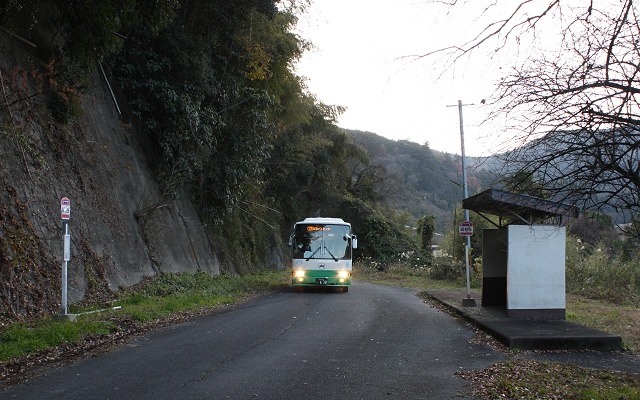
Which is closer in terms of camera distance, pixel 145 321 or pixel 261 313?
pixel 145 321

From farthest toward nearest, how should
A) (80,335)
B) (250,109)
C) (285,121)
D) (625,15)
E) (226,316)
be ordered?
(285,121)
(250,109)
(226,316)
(80,335)
(625,15)

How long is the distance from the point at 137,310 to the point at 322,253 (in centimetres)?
1220

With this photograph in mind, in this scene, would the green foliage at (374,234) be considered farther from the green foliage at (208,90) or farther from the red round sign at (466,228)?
the red round sign at (466,228)

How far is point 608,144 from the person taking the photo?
6.21 m

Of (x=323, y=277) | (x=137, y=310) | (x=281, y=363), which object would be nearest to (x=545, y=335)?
(x=281, y=363)

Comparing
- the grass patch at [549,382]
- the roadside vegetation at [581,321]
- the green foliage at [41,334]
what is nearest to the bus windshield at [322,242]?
the roadside vegetation at [581,321]

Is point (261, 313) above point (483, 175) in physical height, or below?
below

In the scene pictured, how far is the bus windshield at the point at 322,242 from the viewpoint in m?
24.8

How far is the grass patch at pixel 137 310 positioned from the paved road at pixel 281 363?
2.92 ft

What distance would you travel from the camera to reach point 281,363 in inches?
345

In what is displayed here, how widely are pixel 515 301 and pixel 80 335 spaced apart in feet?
31.1

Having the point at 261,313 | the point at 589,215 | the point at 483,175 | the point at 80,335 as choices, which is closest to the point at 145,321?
the point at 80,335

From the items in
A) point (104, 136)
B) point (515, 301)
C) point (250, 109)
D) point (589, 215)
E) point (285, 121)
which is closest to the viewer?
point (589, 215)

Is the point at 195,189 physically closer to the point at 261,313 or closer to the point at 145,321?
the point at 261,313
